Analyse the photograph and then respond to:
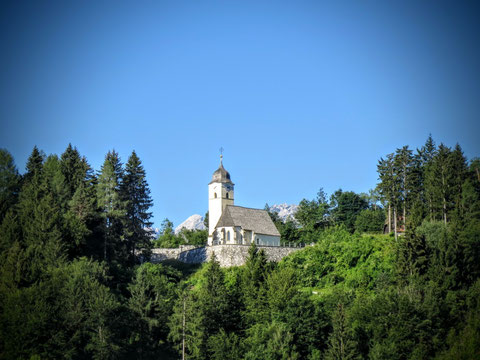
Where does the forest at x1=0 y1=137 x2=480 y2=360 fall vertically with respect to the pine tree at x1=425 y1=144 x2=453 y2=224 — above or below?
below

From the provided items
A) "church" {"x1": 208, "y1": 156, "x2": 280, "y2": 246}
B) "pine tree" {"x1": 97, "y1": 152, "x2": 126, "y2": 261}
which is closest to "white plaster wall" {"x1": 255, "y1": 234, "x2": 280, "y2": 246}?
Answer: "church" {"x1": 208, "y1": 156, "x2": 280, "y2": 246}

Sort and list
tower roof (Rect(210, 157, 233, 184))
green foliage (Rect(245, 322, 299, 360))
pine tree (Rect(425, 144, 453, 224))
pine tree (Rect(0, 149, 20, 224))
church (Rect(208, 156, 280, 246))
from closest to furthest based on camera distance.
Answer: green foliage (Rect(245, 322, 299, 360)) → pine tree (Rect(0, 149, 20, 224)) → pine tree (Rect(425, 144, 453, 224)) → church (Rect(208, 156, 280, 246)) → tower roof (Rect(210, 157, 233, 184))

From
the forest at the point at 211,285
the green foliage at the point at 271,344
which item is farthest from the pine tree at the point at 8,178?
the green foliage at the point at 271,344

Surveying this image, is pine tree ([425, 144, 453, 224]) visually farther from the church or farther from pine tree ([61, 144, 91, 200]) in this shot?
pine tree ([61, 144, 91, 200])

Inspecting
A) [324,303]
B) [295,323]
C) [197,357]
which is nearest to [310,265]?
[324,303]

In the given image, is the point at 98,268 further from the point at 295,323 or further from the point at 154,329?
the point at 295,323

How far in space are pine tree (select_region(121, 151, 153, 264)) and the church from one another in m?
9.60

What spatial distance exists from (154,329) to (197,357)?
4134 millimetres

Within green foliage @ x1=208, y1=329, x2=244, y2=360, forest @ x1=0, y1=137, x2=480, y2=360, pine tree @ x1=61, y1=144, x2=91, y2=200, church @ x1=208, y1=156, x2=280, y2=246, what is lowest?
green foliage @ x1=208, y1=329, x2=244, y2=360

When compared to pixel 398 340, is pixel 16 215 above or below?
above

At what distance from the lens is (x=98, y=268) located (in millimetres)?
56531

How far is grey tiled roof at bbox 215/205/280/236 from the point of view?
7625 centimetres

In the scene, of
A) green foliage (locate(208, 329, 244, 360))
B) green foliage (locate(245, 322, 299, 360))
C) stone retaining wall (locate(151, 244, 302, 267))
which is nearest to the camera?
green foliage (locate(245, 322, 299, 360))

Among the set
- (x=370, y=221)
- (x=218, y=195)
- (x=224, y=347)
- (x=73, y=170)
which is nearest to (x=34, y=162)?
(x=73, y=170)
